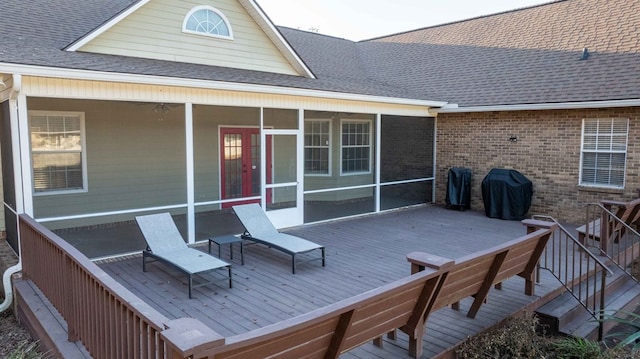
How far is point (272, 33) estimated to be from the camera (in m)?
10.2

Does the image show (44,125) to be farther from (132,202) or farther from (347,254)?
(347,254)

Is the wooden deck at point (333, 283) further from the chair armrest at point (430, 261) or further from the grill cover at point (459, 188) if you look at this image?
the grill cover at point (459, 188)

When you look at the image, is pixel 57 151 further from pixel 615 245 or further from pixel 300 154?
pixel 615 245

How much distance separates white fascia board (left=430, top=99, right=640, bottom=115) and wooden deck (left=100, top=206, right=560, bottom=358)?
118 inches

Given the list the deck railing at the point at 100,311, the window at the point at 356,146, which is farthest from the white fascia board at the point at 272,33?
the deck railing at the point at 100,311

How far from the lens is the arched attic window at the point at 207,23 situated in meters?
9.32

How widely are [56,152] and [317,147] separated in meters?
6.64

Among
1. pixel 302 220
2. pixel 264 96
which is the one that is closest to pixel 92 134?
pixel 264 96

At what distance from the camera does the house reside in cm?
771

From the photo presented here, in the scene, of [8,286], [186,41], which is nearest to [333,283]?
[8,286]

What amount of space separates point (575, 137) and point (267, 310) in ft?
28.5

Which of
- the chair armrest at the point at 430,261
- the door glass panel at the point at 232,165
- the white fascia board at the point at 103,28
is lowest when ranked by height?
the chair armrest at the point at 430,261

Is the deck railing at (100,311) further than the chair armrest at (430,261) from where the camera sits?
No

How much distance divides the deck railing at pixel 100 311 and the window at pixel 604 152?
10376 mm
